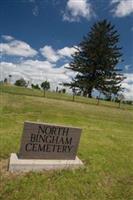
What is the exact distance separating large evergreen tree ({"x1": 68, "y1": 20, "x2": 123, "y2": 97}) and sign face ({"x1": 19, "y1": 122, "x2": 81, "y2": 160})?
36490mm

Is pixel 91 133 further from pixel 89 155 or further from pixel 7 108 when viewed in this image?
pixel 7 108

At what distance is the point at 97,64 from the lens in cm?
4388

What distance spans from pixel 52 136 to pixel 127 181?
82.0 inches

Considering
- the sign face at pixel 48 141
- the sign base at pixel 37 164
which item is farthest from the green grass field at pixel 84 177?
the sign face at pixel 48 141

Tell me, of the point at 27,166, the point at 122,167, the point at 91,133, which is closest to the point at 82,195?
the point at 27,166

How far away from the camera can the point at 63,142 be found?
6.49m

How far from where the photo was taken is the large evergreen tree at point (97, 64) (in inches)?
1706

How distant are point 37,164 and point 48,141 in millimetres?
632

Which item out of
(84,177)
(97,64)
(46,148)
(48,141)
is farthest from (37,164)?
(97,64)

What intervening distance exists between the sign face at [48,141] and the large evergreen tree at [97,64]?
3649cm

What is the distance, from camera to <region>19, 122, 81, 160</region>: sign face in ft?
19.9

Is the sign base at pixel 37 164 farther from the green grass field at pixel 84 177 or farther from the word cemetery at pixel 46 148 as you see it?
the green grass field at pixel 84 177

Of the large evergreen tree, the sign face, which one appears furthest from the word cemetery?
the large evergreen tree

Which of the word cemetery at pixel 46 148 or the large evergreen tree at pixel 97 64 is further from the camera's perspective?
the large evergreen tree at pixel 97 64
